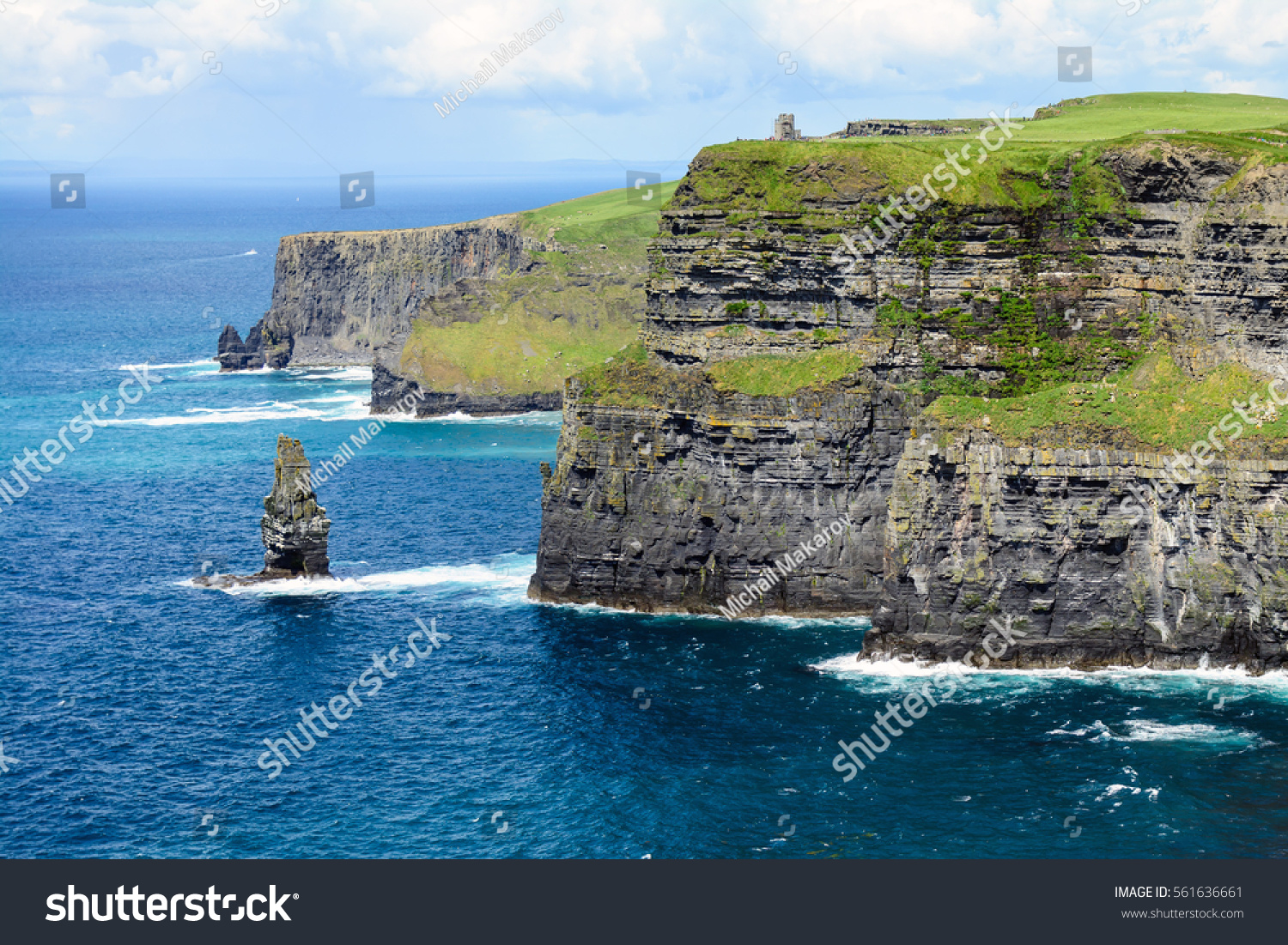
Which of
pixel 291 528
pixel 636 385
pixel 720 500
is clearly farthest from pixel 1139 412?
pixel 291 528

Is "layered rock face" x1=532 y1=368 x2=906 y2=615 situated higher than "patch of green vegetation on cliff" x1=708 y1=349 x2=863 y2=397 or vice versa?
"patch of green vegetation on cliff" x1=708 y1=349 x2=863 y2=397

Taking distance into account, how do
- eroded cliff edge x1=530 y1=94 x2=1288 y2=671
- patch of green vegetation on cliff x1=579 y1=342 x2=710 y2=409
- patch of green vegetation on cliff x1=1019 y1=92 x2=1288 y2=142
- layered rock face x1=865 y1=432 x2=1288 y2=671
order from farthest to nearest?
1. patch of green vegetation on cliff x1=1019 y1=92 x2=1288 y2=142
2. patch of green vegetation on cliff x1=579 y1=342 x2=710 y2=409
3. eroded cliff edge x1=530 y1=94 x2=1288 y2=671
4. layered rock face x1=865 y1=432 x2=1288 y2=671

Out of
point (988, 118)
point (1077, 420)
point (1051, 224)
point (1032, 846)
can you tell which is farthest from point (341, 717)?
point (988, 118)

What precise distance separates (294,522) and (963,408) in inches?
1890

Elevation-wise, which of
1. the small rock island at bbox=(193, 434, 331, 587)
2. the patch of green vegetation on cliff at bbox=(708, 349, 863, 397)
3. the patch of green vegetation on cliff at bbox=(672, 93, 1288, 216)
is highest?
the patch of green vegetation on cliff at bbox=(672, 93, 1288, 216)

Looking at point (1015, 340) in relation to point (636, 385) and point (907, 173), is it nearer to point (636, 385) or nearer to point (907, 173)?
point (907, 173)

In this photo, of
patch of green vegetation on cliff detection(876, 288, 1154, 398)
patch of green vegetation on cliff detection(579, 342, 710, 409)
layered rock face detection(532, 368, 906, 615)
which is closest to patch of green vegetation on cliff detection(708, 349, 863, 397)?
layered rock face detection(532, 368, 906, 615)

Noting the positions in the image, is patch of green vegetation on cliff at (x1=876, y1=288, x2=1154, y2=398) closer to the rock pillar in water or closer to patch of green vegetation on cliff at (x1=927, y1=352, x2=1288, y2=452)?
patch of green vegetation on cliff at (x1=927, y1=352, x2=1288, y2=452)

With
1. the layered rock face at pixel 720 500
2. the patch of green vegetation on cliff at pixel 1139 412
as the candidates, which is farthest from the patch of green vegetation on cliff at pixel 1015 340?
the layered rock face at pixel 720 500

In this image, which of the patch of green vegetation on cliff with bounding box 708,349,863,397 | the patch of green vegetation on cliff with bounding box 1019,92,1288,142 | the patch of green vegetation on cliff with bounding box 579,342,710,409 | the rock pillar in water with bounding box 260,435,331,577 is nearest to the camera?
the patch of green vegetation on cliff with bounding box 708,349,863,397

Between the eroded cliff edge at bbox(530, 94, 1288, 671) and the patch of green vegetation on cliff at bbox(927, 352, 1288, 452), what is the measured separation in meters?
0.21

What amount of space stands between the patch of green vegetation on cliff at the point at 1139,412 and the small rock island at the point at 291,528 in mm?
44677

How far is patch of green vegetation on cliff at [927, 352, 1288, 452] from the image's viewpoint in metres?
91.1

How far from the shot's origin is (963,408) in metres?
98.5
